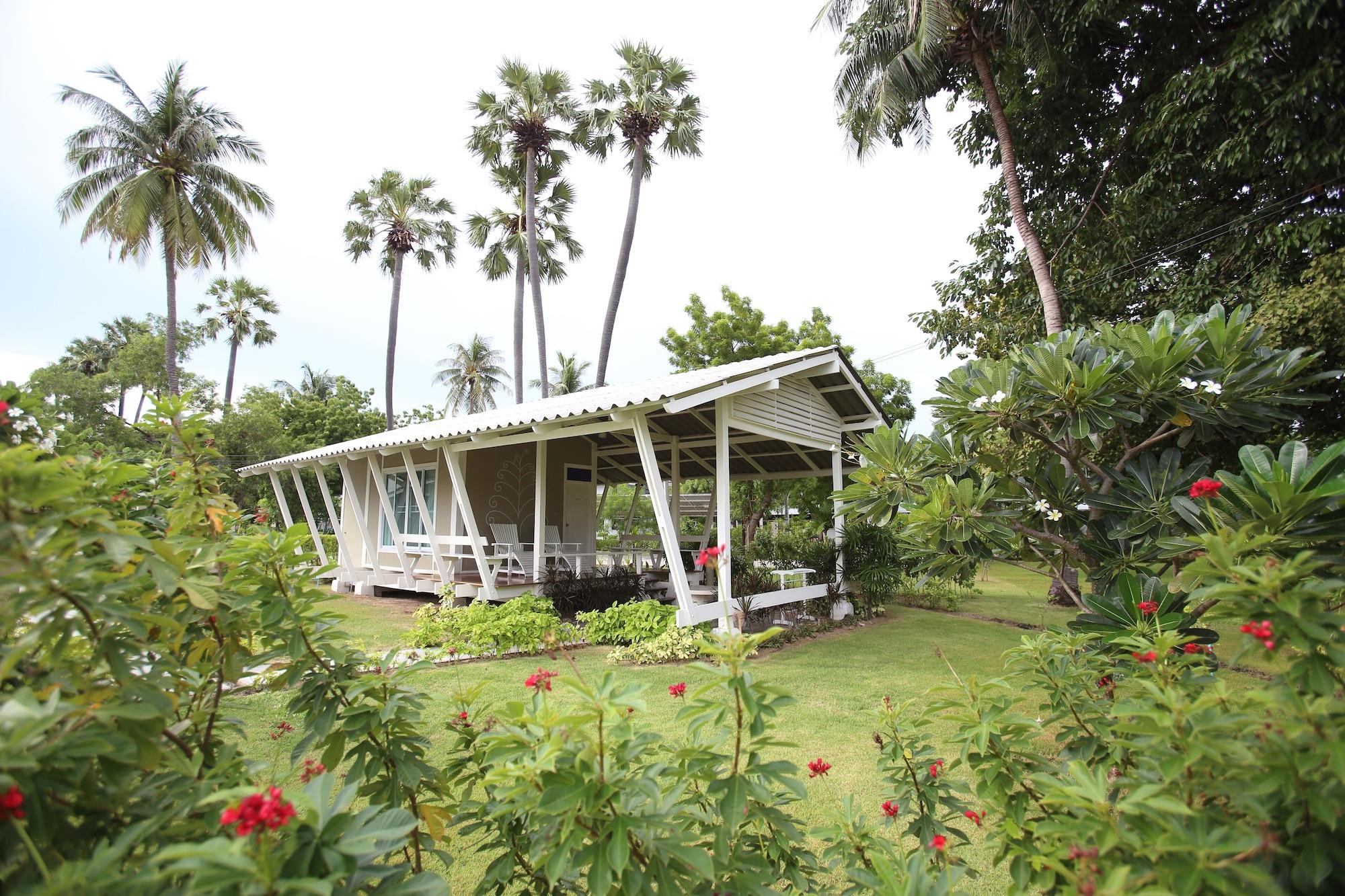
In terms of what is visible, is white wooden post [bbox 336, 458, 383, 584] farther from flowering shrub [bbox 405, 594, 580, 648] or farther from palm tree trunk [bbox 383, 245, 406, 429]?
palm tree trunk [bbox 383, 245, 406, 429]

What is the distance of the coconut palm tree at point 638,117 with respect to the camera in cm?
1997

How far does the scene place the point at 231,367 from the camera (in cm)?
3684

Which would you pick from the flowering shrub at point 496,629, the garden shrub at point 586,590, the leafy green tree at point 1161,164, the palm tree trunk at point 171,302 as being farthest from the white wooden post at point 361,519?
the leafy green tree at point 1161,164

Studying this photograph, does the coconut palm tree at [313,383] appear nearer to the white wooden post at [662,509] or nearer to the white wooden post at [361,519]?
the white wooden post at [361,519]

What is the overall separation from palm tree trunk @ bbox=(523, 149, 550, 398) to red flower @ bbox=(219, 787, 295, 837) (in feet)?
65.5

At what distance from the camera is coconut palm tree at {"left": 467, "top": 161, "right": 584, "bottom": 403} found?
23156 mm

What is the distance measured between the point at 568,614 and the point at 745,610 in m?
3.49

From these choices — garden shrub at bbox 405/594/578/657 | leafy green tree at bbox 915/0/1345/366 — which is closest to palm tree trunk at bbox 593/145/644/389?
leafy green tree at bbox 915/0/1345/366

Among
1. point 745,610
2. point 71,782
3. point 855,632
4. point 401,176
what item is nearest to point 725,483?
point 745,610

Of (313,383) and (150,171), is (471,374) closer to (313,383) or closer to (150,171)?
(313,383)

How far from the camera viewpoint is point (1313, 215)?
8656 millimetres

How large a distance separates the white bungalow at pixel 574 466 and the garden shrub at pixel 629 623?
40 centimetres

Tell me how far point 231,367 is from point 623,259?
3062 cm

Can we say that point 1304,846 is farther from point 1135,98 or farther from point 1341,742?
point 1135,98
